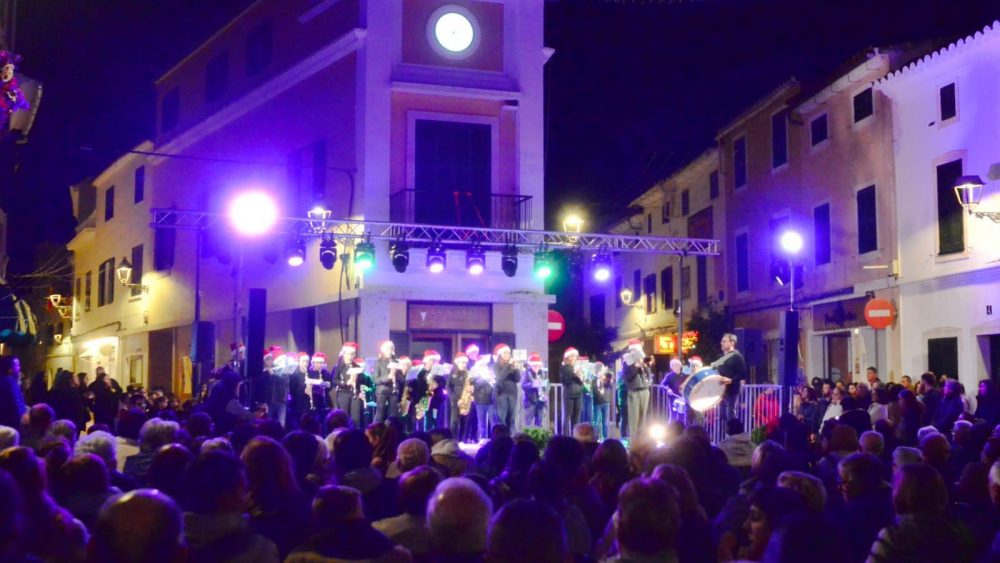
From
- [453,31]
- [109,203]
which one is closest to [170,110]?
[109,203]

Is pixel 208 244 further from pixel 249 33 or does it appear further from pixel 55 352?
pixel 55 352

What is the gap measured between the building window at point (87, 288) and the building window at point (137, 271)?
710 cm

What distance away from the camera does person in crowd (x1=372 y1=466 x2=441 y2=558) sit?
530 centimetres

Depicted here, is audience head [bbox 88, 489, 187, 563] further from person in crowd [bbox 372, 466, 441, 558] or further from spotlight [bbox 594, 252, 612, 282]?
spotlight [bbox 594, 252, 612, 282]

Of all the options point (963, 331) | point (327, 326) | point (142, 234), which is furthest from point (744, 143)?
point (142, 234)

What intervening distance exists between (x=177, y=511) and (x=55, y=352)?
165 ft

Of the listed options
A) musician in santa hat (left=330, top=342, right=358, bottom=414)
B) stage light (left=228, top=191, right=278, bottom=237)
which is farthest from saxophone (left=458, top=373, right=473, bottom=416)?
stage light (left=228, top=191, right=278, bottom=237)

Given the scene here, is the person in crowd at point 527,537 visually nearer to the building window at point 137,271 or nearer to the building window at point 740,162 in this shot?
the building window at point 740,162

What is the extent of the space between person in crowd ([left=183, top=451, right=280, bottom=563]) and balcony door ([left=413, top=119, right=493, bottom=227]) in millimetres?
19372

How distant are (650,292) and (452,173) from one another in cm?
1877

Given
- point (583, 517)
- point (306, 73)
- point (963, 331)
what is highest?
point (306, 73)

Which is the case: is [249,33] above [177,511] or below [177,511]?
above

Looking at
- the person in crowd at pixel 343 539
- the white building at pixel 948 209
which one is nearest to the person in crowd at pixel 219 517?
the person in crowd at pixel 343 539

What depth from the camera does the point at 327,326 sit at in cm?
2503
